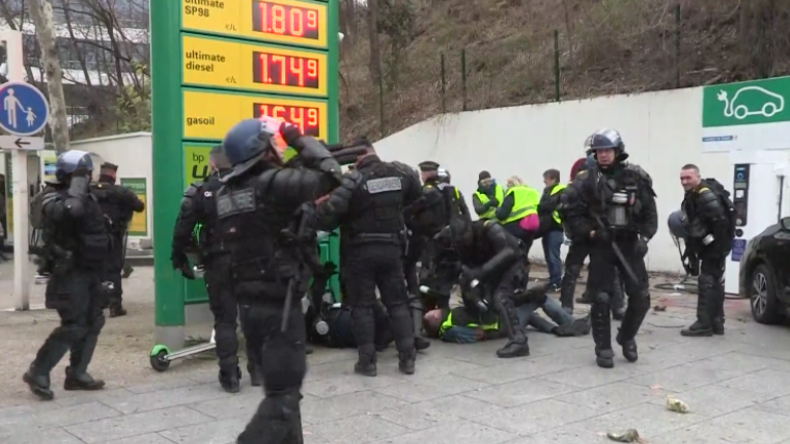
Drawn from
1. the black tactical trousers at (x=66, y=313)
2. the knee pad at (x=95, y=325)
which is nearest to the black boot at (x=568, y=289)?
the knee pad at (x=95, y=325)

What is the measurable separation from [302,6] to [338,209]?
2807mm

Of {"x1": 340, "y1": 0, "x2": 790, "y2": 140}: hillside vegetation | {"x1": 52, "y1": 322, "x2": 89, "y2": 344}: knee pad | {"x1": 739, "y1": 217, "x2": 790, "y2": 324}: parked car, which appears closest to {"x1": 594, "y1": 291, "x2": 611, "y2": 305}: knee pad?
{"x1": 739, "y1": 217, "x2": 790, "y2": 324}: parked car

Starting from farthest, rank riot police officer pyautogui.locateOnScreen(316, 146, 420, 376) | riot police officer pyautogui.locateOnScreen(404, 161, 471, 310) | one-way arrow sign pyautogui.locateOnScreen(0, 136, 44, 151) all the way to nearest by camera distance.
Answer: one-way arrow sign pyautogui.locateOnScreen(0, 136, 44, 151)
riot police officer pyautogui.locateOnScreen(404, 161, 471, 310)
riot police officer pyautogui.locateOnScreen(316, 146, 420, 376)

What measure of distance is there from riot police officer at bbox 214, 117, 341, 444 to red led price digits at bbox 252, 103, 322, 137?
12.2ft

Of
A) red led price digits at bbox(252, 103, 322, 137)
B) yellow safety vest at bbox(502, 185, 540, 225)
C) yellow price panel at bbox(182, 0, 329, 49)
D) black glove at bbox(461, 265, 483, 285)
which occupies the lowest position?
black glove at bbox(461, 265, 483, 285)

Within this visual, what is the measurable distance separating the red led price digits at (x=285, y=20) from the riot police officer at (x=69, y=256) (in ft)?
8.25

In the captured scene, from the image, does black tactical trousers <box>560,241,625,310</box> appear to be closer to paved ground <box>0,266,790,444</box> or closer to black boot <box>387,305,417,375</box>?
paved ground <box>0,266,790,444</box>

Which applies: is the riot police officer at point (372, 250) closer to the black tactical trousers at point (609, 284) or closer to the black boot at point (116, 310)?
the black tactical trousers at point (609, 284)

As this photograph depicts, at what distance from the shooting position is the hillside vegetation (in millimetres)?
14211

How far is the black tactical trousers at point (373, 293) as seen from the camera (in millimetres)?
6918

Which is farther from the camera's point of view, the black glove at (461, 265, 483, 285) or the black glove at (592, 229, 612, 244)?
the black glove at (461, 265, 483, 285)

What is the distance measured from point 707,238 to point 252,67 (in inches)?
190

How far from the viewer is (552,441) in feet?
17.1

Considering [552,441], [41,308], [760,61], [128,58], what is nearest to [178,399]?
[552,441]
